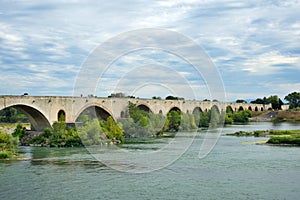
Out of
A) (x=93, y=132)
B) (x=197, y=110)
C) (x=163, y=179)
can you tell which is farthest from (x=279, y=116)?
(x=163, y=179)

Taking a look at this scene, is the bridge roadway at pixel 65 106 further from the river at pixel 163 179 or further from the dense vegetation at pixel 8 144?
the river at pixel 163 179

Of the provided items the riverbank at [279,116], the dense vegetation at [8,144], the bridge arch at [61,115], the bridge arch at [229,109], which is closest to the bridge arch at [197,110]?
the bridge arch at [229,109]

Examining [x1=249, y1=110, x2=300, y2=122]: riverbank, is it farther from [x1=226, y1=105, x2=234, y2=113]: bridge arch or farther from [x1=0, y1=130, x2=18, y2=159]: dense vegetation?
[x1=0, y1=130, x2=18, y2=159]: dense vegetation

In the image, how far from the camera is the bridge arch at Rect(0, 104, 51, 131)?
Result: 25500 millimetres

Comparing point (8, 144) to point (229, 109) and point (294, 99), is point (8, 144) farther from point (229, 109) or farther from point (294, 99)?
point (294, 99)

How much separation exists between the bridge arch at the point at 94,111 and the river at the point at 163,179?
10798 mm

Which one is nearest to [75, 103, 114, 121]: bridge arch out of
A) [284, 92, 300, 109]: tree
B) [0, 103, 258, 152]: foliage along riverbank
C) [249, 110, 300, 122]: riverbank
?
[0, 103, 258, 152]: foliage along riverbank

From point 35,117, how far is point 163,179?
15.2 m

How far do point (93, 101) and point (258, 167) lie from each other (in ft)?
58.0

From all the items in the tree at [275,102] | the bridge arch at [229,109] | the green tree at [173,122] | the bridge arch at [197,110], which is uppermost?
the tree at [275,102]

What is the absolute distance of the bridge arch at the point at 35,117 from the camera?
25.5 meters

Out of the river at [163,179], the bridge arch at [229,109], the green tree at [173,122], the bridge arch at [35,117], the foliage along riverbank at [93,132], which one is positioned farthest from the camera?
the bridge arch at [229,109]

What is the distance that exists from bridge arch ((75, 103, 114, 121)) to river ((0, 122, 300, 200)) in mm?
10798

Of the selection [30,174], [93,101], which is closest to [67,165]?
[30,174]
